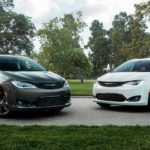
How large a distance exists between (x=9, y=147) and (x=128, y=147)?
1.70 m

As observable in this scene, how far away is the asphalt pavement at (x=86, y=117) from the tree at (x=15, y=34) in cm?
5030

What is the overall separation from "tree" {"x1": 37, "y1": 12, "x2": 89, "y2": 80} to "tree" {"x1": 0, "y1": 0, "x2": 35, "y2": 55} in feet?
15.5

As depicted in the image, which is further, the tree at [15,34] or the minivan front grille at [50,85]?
the tree at [15,34]

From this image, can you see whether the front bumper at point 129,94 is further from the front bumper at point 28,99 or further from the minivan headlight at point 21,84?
the minivan headlight at point 21,84

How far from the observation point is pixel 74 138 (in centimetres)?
643

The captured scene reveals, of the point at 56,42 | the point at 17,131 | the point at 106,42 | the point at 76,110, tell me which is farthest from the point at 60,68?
the point at 17,131

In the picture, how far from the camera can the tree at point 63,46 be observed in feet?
212

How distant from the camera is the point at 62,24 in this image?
69.4 m

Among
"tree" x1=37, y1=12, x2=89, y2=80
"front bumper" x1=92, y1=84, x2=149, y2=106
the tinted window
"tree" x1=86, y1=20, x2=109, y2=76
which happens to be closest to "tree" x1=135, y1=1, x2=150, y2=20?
"tree" x1=37, y1=12, x2=89, y2=80

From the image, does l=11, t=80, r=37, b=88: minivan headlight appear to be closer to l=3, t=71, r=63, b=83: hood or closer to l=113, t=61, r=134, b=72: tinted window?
l=3, t=71, r=63, b=83: hood

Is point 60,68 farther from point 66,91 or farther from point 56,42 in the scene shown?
point 66,91

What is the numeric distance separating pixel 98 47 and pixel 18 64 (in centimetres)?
9939

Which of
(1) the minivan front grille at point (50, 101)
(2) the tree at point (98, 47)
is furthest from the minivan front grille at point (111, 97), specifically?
(2) the tree at point (98, 47)

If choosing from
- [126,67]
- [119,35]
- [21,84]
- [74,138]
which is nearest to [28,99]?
[21,84]
